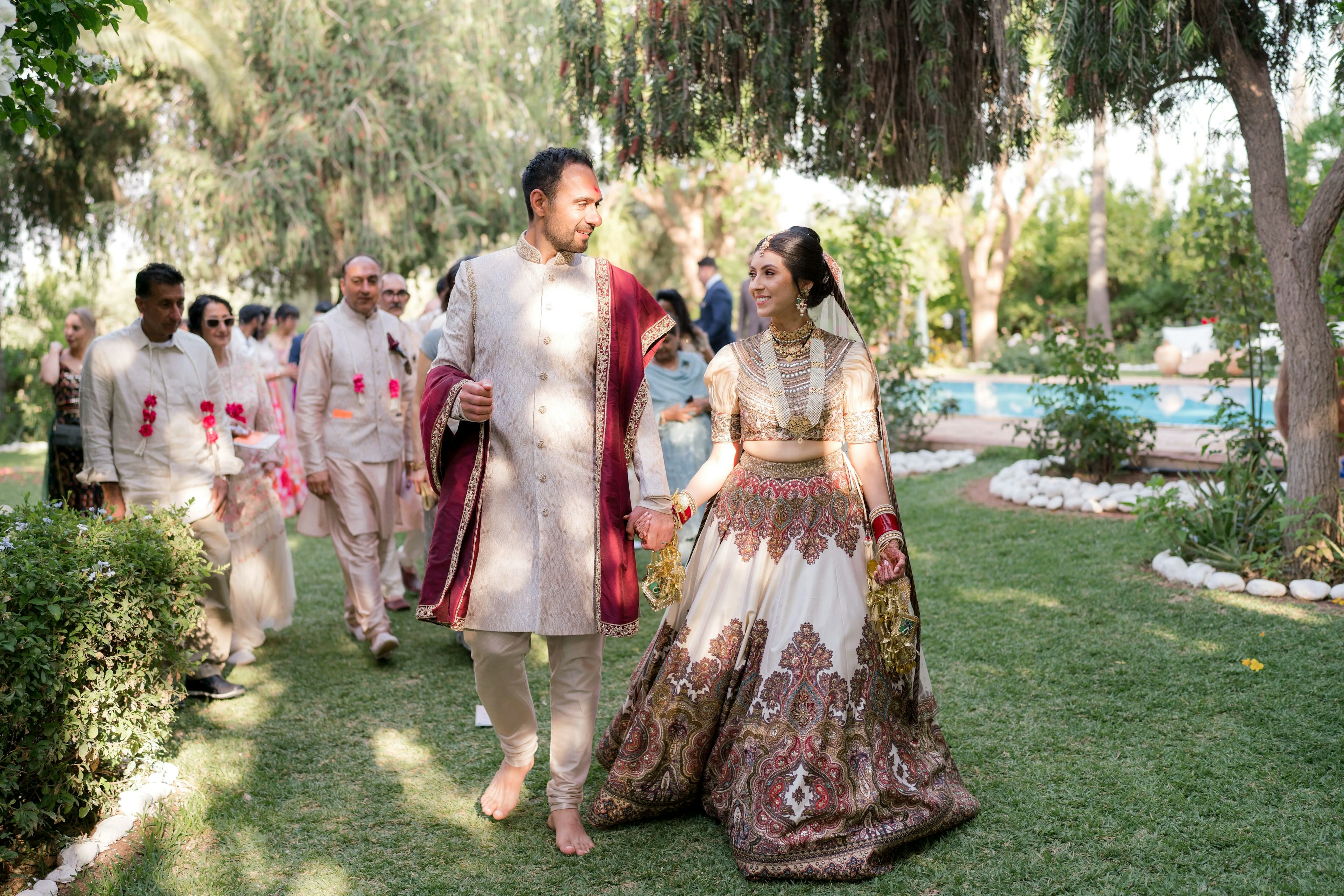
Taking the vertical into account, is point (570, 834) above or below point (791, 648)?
below

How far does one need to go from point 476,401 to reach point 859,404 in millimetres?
1316

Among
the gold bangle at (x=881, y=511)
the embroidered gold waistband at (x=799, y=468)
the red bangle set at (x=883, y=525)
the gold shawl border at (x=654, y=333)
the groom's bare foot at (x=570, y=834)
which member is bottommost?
the groom's bare foot at (x=570, y=834)

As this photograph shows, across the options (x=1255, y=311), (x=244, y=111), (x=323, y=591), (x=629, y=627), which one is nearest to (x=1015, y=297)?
(x=244, y=111)

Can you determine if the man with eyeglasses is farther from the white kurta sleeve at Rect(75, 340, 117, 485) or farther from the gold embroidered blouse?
the gold embroidered blouse

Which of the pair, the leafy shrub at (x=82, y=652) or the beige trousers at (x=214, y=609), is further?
the beige trousers at (x=214, y=609)

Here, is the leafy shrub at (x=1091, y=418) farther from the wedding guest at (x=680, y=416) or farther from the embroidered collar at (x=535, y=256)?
the embroidered collar at (x=535, y=256)

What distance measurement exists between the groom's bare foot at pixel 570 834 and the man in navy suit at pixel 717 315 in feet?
20.1

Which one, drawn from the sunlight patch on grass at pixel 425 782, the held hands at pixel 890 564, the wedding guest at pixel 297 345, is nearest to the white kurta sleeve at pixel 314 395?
the sunlight patch on grass at pixel 425 782

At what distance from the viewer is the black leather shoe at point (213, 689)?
5020 millimetres

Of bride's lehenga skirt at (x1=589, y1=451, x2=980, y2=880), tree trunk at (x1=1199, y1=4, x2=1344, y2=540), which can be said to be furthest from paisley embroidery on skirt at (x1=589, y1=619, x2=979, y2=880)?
tree trunk at (x1=1199, y1=4, x2=1344, y2=540)

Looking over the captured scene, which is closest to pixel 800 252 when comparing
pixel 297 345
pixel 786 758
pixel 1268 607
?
pixel 786 758

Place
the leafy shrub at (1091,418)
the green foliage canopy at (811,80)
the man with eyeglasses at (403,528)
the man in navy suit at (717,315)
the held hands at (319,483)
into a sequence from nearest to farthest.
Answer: the held hands at (319,483) → the green foliage canopy at (811,80) → the man with eyeglasses at (403,528) → the leafy shrub at (1091,418) → the man in navy suit at (717,315)

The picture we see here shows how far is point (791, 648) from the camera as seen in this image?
3.36 metres

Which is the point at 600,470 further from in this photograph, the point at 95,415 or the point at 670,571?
the point at 95,415
